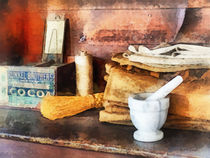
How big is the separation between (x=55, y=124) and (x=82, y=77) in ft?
0.93

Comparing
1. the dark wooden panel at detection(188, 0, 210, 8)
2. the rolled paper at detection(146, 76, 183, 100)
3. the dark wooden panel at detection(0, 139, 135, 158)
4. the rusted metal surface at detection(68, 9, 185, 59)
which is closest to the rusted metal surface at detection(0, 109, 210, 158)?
the dark wooden panel at detection(0, 139, 135, 158)

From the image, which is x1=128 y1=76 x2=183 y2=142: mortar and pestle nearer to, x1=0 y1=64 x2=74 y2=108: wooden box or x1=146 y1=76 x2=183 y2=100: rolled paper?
x1=146 y1=76 x2=183 y2=100: rolled paper

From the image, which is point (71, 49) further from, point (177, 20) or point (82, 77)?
point (177, 20)

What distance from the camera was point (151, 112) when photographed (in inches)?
33.1

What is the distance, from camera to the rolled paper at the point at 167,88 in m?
0.85

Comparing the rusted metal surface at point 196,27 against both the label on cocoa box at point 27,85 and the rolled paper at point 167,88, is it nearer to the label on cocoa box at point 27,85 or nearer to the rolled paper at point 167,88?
the rolled paper at point 167,88

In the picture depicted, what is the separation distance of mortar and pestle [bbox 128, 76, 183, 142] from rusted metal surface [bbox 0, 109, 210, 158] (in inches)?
1.0

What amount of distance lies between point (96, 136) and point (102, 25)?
58 cm

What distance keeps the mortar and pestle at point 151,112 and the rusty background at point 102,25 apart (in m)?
0.42

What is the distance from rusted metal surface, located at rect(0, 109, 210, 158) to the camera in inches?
32.0

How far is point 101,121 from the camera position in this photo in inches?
40.1

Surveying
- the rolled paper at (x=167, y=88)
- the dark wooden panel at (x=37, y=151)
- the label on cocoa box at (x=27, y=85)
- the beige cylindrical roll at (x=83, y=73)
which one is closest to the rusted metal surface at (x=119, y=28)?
the beige cylindrical roll at (x=83, y=73)

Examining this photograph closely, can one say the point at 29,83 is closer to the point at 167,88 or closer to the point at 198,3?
the point at 167,88

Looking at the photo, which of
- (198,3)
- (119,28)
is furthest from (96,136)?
(198,3)
